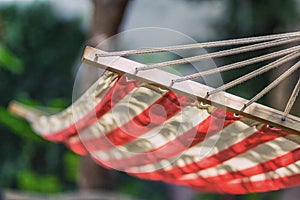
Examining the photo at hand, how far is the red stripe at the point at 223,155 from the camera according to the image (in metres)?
1.68

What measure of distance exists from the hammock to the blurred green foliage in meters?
4.17

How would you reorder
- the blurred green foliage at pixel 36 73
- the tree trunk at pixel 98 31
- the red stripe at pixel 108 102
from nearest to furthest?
the red stripe at pixel 108 102
the tree trunk at pixel 98 31
the blurred green foliage at pixel 36 73

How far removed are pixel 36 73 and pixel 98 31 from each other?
2.28 m

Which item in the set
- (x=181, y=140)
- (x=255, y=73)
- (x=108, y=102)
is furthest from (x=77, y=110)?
(x=255, y=73)

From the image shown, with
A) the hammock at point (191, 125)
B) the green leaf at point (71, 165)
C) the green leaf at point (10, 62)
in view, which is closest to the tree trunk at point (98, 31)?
the green leaf at point (71, 165)

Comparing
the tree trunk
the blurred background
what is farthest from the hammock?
the blurred background

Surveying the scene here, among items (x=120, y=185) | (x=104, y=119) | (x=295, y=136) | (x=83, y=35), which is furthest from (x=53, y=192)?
(x=295, y=136)

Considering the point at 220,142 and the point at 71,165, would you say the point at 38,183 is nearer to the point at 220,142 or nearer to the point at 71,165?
the point at 71,165

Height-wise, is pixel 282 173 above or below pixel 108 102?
above

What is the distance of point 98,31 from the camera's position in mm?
4402

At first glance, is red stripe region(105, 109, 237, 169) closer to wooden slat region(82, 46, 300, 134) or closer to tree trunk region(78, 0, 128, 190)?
wooden slat region(82, 46, 300, 134)

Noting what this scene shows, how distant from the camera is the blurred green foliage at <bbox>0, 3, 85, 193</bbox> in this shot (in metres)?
6.45

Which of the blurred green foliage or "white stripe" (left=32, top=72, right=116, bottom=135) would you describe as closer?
"white stripe" (left=32, top=72, right=116, bottom=135)

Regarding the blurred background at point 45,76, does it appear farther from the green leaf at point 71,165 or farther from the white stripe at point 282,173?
the white stripe at point 282,173
